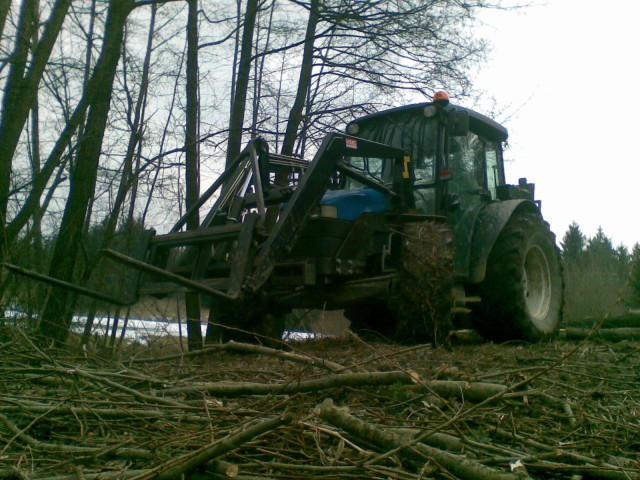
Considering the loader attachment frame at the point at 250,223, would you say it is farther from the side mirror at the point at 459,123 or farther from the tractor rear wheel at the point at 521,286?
the tractor rear wheel at the point at 521,286

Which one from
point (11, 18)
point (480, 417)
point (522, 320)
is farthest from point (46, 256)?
point (480, 417)

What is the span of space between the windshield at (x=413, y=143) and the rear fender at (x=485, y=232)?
656 mm

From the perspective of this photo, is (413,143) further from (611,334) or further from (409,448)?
(409,448)

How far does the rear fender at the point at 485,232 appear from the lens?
688 cm

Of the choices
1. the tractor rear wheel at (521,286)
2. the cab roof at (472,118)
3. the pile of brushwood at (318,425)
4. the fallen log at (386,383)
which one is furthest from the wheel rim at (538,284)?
the fallen log at (386,383)

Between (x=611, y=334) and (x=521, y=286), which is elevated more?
(x=521, y=286)

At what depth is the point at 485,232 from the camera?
703cm

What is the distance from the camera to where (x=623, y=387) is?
158 inches

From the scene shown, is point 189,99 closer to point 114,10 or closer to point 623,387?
point 114,10

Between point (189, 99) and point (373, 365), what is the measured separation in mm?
8010

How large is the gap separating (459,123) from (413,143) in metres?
0.63

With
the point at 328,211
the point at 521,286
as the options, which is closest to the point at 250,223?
the point at 328,211

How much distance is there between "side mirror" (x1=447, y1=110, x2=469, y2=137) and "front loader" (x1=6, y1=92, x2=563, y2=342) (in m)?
0.02

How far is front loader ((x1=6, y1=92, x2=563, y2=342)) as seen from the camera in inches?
238
